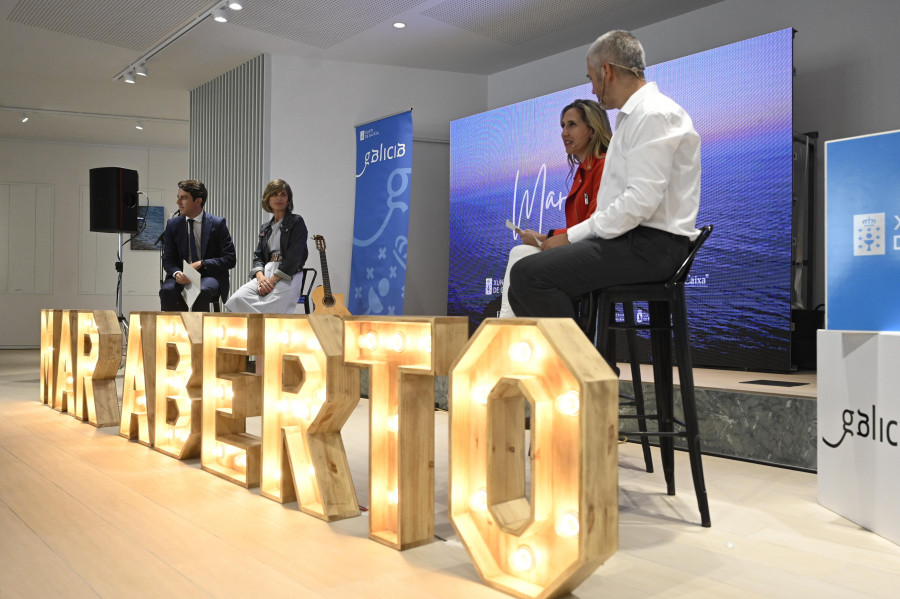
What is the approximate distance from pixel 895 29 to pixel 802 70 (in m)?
0.58

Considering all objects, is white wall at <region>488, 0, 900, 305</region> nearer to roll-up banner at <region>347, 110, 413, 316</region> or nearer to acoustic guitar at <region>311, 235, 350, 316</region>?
roll-up banner at <region>347, 110, 413, 316</region>

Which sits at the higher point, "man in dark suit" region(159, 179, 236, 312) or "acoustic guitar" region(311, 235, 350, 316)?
"man in dark suit" region(159, 179, 236, 312)

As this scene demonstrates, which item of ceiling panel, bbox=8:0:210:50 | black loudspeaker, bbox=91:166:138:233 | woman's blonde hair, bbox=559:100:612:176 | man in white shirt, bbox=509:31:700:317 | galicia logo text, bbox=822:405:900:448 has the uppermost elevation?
ceiling panel, bbox=8:0:210:50

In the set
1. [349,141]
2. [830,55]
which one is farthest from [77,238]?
[830,55]

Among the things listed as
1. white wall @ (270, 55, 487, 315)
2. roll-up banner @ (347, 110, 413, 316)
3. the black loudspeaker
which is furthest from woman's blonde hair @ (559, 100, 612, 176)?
the black loudspeaker

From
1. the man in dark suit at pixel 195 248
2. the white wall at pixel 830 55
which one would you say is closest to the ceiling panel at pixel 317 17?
the man in dark suit at pixel 195 248

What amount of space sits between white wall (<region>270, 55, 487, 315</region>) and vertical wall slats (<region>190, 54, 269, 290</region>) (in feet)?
0.67

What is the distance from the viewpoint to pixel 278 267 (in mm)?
4051

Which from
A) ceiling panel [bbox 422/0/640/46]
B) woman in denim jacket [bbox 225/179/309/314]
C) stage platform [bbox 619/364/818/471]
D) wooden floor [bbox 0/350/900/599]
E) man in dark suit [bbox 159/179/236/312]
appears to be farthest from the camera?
ceiling panel [bbox 422/0/640/46]

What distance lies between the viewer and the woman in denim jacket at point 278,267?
4020 mm

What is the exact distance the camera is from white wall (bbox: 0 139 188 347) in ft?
32.8

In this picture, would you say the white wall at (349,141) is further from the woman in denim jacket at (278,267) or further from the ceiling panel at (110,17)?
the woman in denim jacket at (278,267)

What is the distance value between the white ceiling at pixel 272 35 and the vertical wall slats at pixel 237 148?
0.18 metres

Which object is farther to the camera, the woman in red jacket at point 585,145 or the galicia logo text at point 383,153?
the galicia logo text at point 383,153
